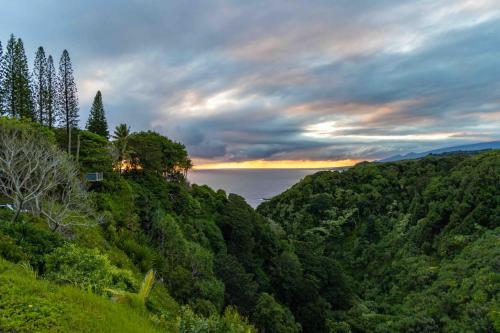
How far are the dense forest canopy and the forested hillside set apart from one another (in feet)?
0.83

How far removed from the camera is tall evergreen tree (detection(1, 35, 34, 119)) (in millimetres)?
36688

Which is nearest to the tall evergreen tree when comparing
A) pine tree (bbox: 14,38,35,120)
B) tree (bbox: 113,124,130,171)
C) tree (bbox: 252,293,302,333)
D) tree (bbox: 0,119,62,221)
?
pine tree (bbox: 14,38,35,120)

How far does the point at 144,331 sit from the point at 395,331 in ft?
104

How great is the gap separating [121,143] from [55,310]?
30996mm

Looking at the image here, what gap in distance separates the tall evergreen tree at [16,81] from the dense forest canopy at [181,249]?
13 centimetres

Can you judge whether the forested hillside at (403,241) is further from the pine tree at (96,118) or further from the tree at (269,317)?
the pine tree at (96,118)

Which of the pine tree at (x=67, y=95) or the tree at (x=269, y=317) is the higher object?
the pine tree at (x=67, y=95)

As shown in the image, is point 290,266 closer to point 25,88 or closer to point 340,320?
point 340,320

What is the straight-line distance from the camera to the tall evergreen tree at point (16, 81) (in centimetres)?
3669

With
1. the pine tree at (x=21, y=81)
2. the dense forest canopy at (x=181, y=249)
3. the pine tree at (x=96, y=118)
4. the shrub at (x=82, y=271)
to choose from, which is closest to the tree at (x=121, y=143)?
the dense forest canopy at (x=181, y=249)

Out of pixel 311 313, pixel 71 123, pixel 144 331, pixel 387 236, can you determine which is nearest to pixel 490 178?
pixel 387 236

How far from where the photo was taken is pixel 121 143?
35.1 m

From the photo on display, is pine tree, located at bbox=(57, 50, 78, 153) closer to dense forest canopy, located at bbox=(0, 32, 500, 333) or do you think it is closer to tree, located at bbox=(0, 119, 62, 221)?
dense forest canopy, located at bbox=(0, 32, 500, 333)

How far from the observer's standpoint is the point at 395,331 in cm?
3066
